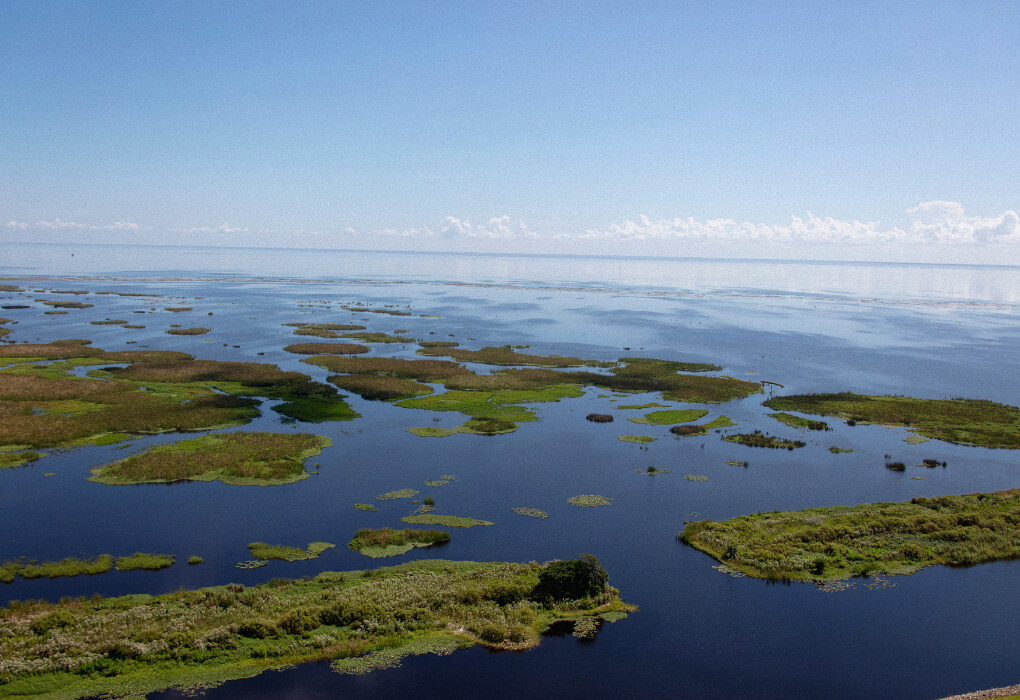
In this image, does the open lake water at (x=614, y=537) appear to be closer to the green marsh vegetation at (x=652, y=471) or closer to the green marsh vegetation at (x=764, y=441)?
the green marsh vegetation at (x=652, y=471)

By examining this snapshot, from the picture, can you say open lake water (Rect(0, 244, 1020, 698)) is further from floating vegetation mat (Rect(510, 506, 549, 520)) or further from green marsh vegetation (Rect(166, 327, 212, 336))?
green marsh vegetation (Rect(166, 327, 212, 336))

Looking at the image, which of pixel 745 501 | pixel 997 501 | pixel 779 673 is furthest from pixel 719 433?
pixel 779 673

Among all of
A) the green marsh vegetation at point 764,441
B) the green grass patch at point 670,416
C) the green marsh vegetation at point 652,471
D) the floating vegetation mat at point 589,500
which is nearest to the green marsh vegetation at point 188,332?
the green grass patch at point 670,416

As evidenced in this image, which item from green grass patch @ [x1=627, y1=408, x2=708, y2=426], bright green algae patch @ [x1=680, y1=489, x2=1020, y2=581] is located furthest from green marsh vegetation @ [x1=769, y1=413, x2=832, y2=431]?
bright green algae patch @ [x1=680, y1=489, x2=1020, y2=581]

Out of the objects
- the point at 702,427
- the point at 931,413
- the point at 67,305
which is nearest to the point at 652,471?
the point at 702,427

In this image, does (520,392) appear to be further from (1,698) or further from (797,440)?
(1,698)

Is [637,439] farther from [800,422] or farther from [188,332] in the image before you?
[188,332]
